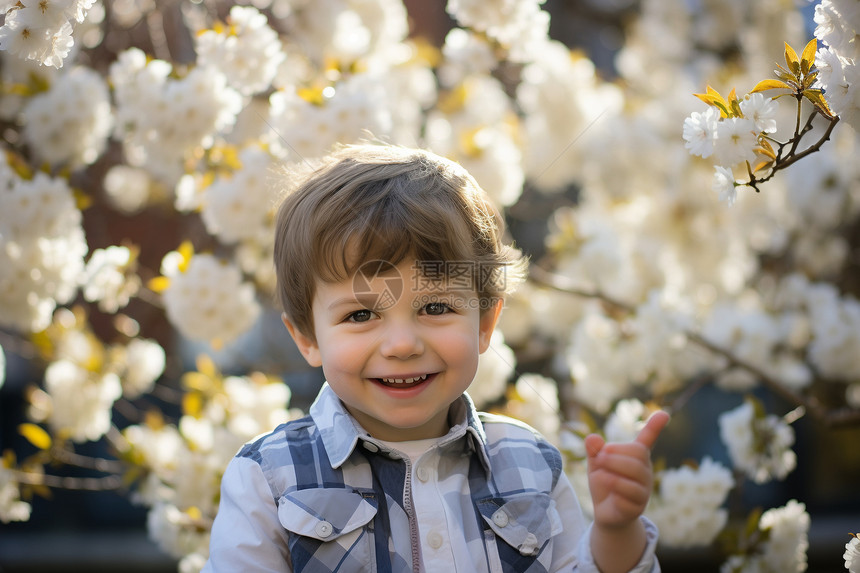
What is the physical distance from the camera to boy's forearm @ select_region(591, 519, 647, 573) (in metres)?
1.17

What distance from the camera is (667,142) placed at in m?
3.41

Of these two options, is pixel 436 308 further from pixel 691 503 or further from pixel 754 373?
pixel 754 373

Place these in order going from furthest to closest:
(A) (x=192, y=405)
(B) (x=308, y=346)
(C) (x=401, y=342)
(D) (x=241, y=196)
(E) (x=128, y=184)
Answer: (E) (x=128, y=184)
(A) (x=192, y=405)
(D) (x=241, y=196)
(B) (x=308, y=346)
(C) (x=401, y=342)

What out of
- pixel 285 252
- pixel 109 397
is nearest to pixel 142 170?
pixel 109 397

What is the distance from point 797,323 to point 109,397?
2518 millimetres

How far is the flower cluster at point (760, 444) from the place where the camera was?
214cm

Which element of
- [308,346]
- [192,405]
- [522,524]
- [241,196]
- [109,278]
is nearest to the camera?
[522,524]

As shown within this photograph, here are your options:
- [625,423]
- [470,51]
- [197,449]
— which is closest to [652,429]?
[625,423]

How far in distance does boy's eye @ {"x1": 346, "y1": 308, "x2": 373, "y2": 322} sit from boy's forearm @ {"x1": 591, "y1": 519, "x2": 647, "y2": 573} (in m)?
0.47

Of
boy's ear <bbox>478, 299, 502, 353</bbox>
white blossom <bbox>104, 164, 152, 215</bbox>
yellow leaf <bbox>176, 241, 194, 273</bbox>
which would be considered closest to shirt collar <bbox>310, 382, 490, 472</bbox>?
boy's ear <bbox>478, 299, 502, 353</bbox>

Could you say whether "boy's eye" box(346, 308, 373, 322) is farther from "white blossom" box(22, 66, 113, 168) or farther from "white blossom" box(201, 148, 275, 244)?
"white blossom" box(22, 66, 113, 168)

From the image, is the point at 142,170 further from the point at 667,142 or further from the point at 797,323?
the point at 797,323

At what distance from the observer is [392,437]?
1.35 meters

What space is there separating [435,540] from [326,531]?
0.57ft
